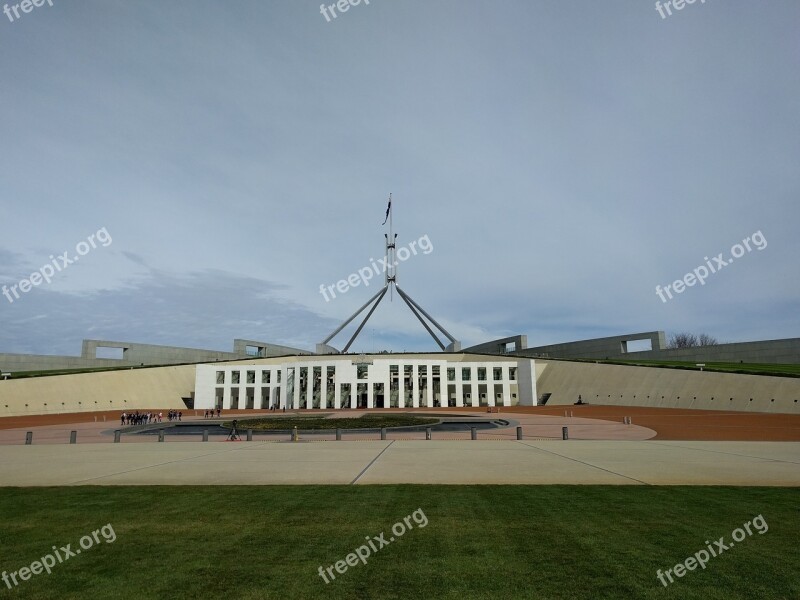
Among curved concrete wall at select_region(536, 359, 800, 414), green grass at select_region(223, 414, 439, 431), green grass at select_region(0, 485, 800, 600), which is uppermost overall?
curved concrete wall at select_region(536, 359, 800, 414)

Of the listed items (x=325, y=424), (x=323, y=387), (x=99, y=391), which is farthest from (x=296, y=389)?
(x=325, y=424)

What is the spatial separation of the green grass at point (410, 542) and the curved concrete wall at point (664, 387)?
41.0 meters

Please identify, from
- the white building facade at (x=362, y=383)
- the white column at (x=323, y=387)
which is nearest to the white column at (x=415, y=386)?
the white building facade at (x=362, y=383)

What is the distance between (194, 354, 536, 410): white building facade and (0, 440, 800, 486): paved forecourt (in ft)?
149

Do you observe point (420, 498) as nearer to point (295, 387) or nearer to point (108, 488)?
point (108, 488)

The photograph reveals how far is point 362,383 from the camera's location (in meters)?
71.4

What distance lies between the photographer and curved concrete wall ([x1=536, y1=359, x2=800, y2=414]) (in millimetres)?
44219

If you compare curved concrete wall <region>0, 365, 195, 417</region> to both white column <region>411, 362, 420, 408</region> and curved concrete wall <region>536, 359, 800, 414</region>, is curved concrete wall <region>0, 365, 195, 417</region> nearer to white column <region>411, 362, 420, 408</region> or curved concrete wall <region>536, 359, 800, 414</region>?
white column <region>411, 362, 420, 408</region>

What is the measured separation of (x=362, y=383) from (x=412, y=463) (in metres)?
54.6

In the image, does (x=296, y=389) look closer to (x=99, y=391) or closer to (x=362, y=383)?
(x=362, y=383)

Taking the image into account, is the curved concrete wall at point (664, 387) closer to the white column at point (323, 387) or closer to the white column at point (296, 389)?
the white column at point (323, 387)

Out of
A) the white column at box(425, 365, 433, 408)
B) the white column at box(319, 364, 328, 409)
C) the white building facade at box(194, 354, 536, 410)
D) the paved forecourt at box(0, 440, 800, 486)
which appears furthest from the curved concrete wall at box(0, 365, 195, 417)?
the paved forecourt at box(0, 440, 800, 486)

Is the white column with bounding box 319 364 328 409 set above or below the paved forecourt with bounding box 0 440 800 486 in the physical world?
above

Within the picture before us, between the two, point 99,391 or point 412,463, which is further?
point 99,391
